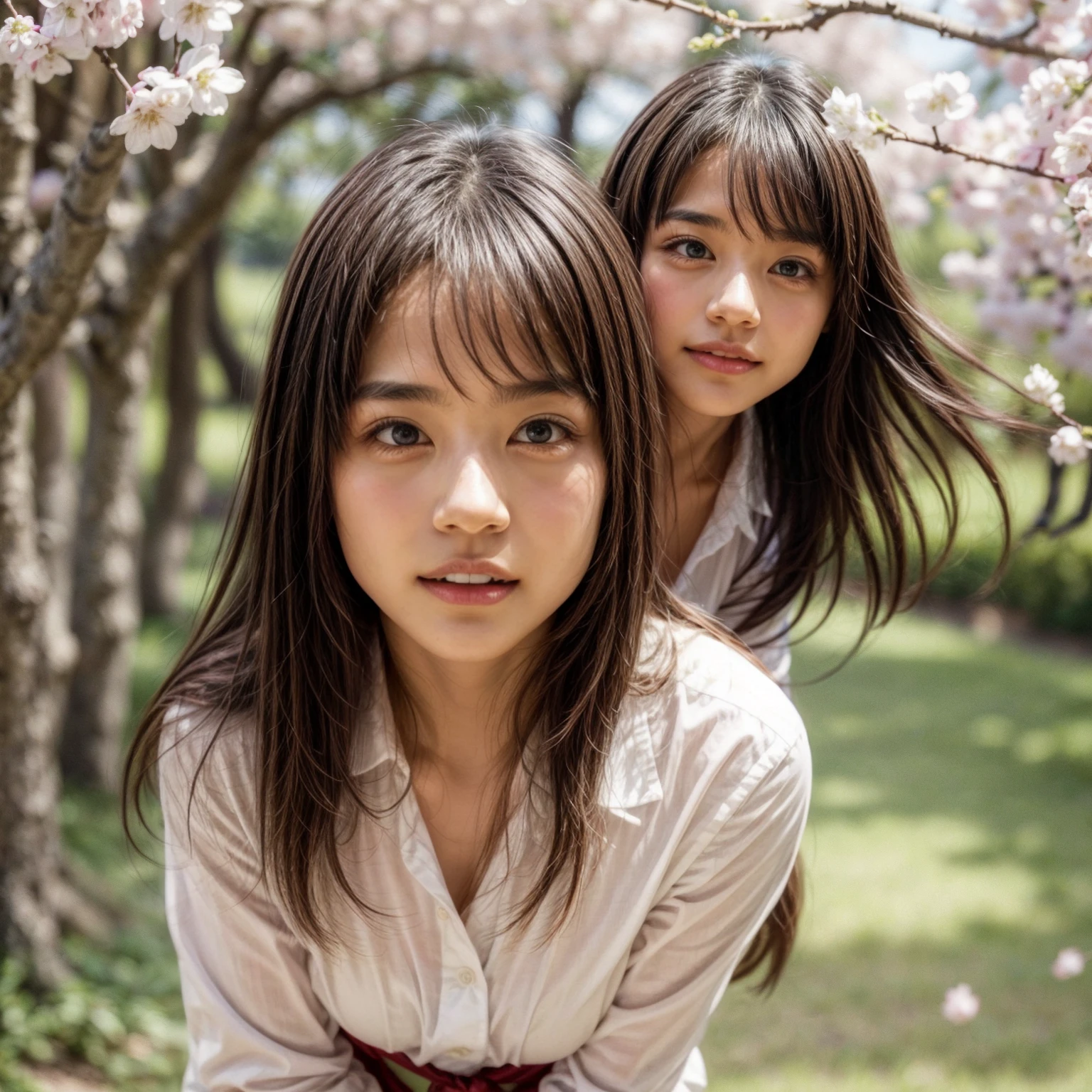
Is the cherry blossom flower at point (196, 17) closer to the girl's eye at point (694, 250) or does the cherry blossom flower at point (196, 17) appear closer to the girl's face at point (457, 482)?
the girl's face at point (457, 482)

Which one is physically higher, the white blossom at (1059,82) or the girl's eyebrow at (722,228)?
the white blossom at (1059,82)

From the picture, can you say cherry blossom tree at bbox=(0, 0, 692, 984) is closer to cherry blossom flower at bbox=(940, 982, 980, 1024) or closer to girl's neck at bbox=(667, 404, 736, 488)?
girl's neck at bbox=(667, 404, 736, 488)

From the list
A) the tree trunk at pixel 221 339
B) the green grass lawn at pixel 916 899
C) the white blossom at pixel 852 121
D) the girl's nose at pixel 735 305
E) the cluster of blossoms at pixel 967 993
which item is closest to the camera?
the white blossom at pixel 852 121

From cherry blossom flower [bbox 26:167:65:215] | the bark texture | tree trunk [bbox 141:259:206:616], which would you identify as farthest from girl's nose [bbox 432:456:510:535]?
tree trunk [bbox 141:259:206:616]

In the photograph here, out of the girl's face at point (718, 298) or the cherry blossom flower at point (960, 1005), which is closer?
the girl's face at point (718, 298)

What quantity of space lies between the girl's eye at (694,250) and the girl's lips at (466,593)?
0.68 metres

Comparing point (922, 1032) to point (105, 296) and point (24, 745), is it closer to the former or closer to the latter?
point (24, 745)

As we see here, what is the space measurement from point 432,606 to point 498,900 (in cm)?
45

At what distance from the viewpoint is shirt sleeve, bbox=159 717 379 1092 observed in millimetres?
1616

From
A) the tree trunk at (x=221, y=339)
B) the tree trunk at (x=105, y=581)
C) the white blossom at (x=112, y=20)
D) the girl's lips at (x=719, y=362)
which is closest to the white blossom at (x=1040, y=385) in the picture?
the girl's lips at (x=719, y=362)

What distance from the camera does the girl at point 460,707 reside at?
4.50 feet

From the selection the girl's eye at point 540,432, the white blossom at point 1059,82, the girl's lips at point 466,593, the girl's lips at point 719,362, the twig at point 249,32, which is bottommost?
the girl's lips at point 466,593

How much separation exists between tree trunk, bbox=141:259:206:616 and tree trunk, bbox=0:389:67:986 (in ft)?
13.0

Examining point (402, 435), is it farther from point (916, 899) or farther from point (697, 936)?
point (916, 899)
